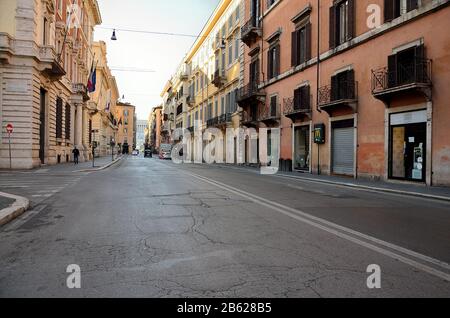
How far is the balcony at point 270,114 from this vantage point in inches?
1215

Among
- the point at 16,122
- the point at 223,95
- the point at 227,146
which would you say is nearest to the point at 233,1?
the point at 223,95

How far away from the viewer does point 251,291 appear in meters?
3.74

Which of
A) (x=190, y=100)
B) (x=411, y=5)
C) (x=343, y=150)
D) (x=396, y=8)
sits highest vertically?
(x=190, y=100)

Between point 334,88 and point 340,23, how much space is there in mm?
3455

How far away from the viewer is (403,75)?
17.3 m

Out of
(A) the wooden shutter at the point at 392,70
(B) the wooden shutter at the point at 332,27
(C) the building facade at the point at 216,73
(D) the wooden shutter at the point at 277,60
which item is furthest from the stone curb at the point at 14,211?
(C) the building facade at the point at 216,73

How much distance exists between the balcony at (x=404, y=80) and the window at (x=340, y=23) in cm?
373

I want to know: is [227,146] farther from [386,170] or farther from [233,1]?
[386,170]

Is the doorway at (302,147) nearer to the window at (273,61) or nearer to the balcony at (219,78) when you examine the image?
the window at (273,61)

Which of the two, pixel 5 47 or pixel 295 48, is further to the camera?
pixel 295 48

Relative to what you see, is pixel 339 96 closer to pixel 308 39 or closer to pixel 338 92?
pixel 338 92

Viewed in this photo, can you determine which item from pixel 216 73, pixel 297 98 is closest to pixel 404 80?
pixel 297 98
